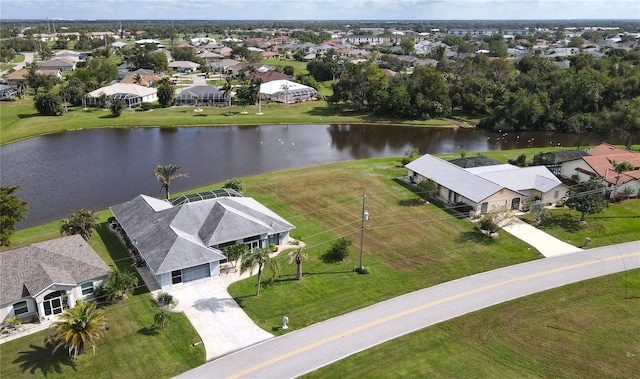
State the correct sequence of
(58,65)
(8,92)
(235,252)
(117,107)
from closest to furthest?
(235,252)
(117,107)
(8,92)
(58,65)

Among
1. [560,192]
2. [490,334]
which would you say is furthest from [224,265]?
[560,192]

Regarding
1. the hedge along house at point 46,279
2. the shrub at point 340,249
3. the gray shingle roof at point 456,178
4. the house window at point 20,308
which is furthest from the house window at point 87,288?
the gray shingle roof at point 456,178

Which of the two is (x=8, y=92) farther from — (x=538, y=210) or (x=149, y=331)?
(x=538, y=210)

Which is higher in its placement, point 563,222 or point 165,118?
point 165,118

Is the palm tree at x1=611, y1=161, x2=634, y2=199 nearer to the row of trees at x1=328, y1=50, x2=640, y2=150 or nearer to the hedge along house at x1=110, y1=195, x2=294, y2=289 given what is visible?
the hedge along house at x1=110, y1=195, x2=294, y2=289

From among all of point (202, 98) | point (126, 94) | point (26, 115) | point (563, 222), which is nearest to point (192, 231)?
point (563, 222)
